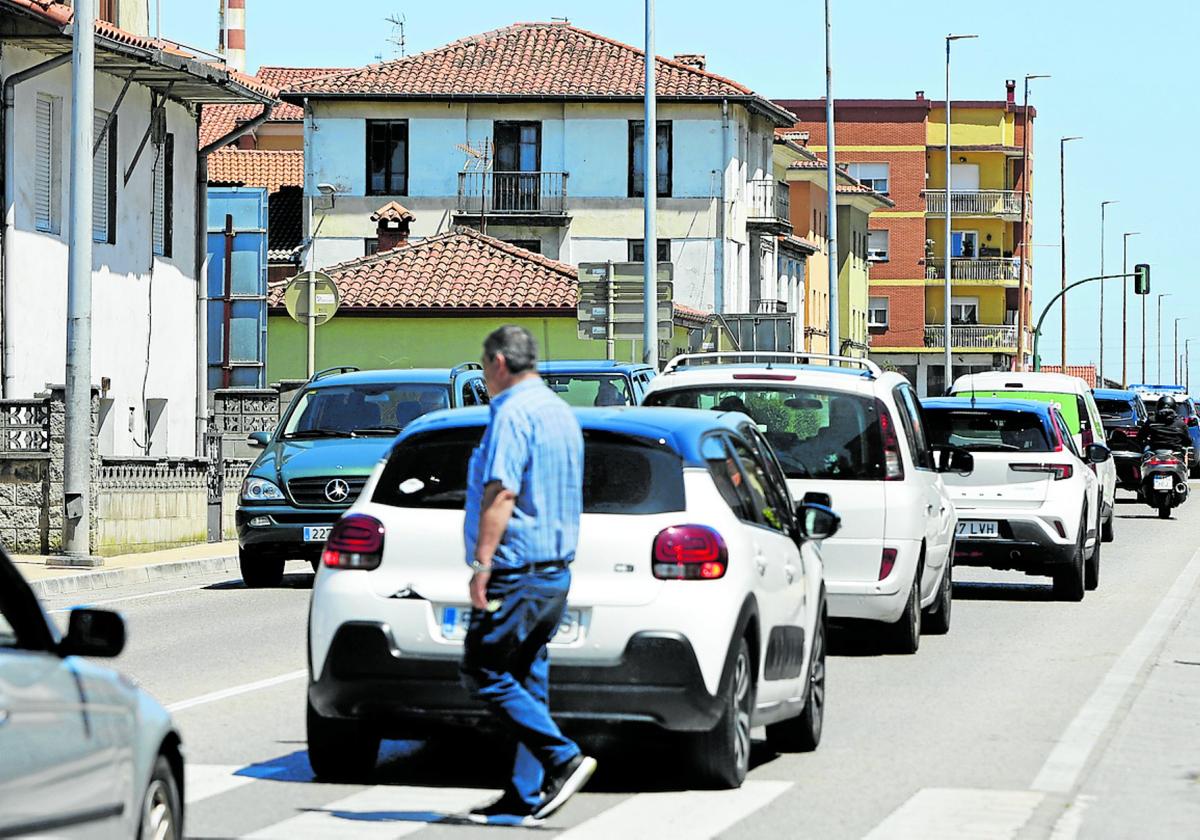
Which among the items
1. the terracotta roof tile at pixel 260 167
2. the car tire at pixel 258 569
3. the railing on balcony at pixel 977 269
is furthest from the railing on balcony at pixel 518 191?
the railing on balcony at pixel 977 269

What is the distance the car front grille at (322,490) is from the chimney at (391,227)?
144ft

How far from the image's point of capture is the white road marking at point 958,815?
866 centimetres

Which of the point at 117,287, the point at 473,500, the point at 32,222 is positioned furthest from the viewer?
the point at 117,287

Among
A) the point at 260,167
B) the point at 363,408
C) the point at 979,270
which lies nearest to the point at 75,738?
the point at 363,408

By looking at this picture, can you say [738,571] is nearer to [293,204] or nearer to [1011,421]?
[1011,421]

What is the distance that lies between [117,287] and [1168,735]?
25428 millimetres

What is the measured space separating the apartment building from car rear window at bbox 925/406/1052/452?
Result: 9655 cm

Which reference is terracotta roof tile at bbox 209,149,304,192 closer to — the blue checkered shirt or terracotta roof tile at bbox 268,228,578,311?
terracotta roof tile at bbox 268,228,578,311

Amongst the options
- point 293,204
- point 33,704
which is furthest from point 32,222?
point 293,204

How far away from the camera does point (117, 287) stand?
115ft

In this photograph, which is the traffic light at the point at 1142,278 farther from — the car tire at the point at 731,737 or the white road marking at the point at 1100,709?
the car tire at the point at 731,737

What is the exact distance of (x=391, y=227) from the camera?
6588 centimetres

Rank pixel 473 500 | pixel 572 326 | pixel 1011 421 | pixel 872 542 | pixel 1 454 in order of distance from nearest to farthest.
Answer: pixel 473 500, pixel 872 542, pixel 1011 421, pixel 1 454, pixel 572 326

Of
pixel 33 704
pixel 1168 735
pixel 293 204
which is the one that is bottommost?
pixel 1168 735
